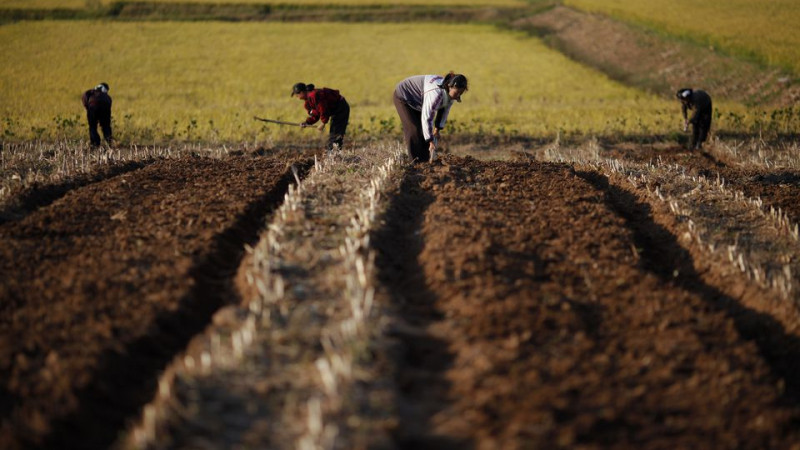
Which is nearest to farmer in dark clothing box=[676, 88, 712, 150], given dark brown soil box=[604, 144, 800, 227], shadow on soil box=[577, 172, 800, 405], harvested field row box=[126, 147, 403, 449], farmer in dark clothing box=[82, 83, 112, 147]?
dark brown soil box=[604, 144, 800, 227]

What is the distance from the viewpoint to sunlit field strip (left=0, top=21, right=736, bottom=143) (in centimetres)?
1758

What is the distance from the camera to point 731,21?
1215 inches

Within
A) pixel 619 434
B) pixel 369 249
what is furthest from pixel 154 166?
pixel 619 434

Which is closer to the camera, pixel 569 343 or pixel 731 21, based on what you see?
pixel 569 343

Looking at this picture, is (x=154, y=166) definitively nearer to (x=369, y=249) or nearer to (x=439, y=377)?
(x=369, y=249)

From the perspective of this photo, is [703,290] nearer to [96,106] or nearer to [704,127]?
[704,127]

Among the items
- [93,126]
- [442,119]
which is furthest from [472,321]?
[93,126]

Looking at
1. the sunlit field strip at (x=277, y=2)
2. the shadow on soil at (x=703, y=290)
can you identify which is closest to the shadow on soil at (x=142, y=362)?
the shadow on soil at (x=703, y=290)

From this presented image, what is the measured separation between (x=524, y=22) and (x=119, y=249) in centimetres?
3370

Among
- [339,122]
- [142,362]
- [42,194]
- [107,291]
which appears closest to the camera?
[142,362]

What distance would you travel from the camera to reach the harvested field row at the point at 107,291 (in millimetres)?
4227

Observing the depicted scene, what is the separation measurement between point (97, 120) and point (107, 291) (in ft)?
30.5

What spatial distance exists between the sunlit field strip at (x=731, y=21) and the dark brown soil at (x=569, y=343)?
753 inches

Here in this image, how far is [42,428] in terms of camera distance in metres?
3.87
